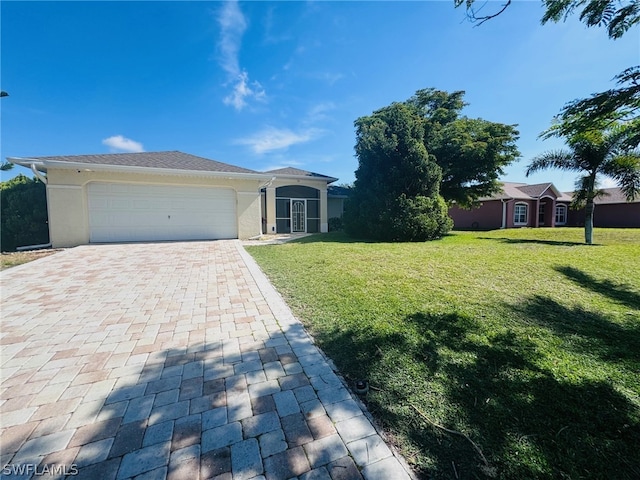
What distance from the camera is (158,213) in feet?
37.2

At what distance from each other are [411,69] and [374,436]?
9.32m

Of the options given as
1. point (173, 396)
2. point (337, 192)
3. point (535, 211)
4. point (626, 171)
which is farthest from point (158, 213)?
point (535, 211)

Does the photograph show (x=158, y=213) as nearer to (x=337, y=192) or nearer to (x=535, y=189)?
(x=337, y=192)

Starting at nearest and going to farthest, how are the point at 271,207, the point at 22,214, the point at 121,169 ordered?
the point at 121,169 < the point at 22,214 < the point at 271,207

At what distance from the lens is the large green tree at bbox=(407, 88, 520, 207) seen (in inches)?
544

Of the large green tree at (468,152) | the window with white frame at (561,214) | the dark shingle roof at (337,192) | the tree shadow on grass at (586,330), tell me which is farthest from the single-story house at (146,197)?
the window with white frame at (561,214)

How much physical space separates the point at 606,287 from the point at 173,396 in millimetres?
7104

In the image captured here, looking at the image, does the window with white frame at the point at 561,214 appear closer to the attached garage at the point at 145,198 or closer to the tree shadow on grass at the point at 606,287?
the tree shadow on grass at the point at 606,287

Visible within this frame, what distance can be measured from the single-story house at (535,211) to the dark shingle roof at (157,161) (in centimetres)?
1976

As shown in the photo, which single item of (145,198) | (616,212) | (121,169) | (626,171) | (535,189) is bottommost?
(616,212)

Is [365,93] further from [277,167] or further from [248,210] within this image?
[277,167]

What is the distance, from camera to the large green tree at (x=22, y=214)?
13.0m

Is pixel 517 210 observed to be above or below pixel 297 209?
above

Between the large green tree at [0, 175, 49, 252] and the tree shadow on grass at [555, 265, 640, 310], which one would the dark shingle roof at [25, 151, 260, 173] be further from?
the tree shadow on grass at [555, 265, 640, 310]
